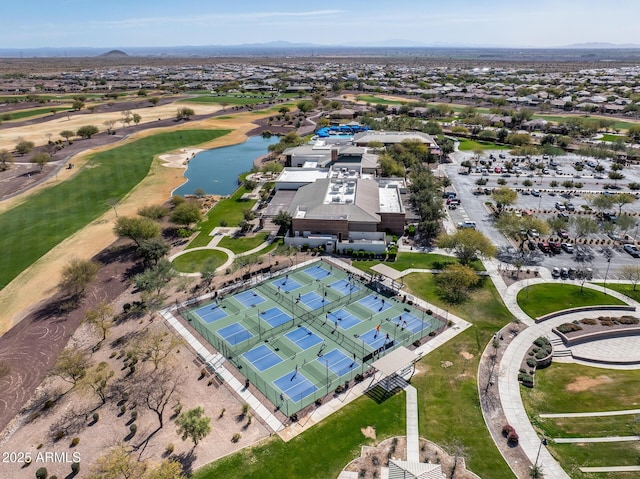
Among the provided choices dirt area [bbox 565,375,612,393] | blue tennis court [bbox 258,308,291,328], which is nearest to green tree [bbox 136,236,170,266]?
blue tennis court [bbox 258,308,291,328]

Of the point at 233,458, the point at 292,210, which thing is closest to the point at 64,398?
the point at 233,458

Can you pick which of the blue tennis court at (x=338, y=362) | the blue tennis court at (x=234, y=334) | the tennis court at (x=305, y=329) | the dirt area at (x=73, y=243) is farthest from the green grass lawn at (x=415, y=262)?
the dirt area at (x=73, y=243)

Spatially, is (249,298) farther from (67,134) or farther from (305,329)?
(67,134)

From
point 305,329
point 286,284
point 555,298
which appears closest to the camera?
point 305,329

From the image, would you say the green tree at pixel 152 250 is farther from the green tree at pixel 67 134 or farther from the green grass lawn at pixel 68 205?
the green tree at pixel 67 134

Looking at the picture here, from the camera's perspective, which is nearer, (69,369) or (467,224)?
(69,369)

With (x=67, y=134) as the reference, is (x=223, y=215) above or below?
below

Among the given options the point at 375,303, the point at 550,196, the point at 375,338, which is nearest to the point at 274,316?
the point at 375,338
